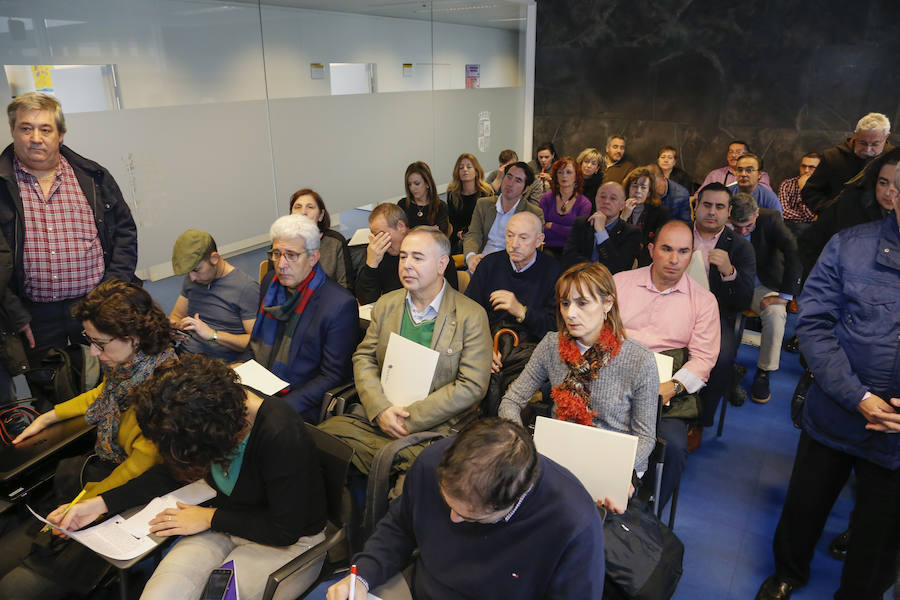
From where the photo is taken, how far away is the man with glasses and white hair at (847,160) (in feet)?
14.2

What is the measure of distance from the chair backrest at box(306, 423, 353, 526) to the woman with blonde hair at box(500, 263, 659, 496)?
0.89 metres

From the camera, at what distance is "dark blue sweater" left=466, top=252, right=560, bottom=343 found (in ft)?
10.7

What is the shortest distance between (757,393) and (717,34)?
5.38 meters

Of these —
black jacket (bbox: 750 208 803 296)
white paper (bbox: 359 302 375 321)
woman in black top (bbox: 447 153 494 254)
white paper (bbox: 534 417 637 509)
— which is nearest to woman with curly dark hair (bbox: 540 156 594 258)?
woman in black top (bbox: 447 153 494 254)

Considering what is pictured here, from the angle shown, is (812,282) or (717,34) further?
(717,34)

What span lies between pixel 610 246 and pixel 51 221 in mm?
3434

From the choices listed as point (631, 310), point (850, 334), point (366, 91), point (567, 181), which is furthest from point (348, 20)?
point (850, 334)

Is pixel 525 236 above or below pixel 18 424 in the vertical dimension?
above

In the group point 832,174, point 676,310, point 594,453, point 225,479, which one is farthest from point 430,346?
point 832,174

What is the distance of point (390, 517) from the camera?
6.10 ft

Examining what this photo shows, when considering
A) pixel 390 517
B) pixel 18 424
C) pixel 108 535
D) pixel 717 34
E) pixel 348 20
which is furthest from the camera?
pixel 717 34

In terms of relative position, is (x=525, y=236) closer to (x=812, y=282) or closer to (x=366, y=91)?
(x=812, y=282)

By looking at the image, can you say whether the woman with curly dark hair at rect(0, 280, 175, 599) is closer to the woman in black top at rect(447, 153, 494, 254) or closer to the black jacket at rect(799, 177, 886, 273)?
the black jacket at rect(799, 177, 886, 273)

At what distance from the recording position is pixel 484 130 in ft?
26.6
